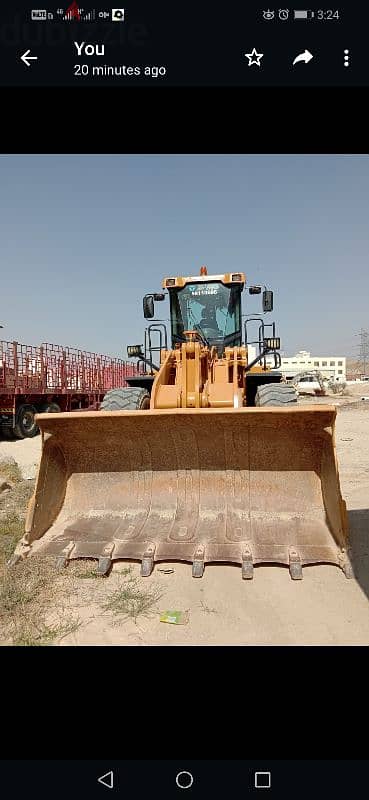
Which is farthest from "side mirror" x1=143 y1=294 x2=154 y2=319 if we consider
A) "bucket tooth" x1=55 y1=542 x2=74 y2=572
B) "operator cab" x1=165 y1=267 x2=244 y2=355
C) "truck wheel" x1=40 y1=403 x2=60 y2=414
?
"truck wheel" x1=40 y1=403 x2=60 y2=414

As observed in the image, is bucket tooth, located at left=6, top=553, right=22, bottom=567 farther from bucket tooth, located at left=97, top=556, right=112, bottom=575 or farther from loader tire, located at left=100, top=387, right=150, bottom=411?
loader tire, located at left=100, top=387, right=150, bottom=411

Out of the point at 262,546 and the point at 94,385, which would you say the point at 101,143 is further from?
the point at 94,385

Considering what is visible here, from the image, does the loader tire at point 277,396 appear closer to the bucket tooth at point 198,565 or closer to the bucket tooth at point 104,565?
Result: the bucket tooth at point 198,565

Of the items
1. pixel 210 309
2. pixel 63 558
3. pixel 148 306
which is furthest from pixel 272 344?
pixel 63 558

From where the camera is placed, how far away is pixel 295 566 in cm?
315

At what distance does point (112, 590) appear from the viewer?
310 cm

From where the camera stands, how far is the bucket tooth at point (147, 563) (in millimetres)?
3283

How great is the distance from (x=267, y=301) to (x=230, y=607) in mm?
4140

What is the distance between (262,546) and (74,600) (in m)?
1.43

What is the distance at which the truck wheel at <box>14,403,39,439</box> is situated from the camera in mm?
12348

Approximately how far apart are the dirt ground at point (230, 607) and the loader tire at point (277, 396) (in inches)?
65.4
